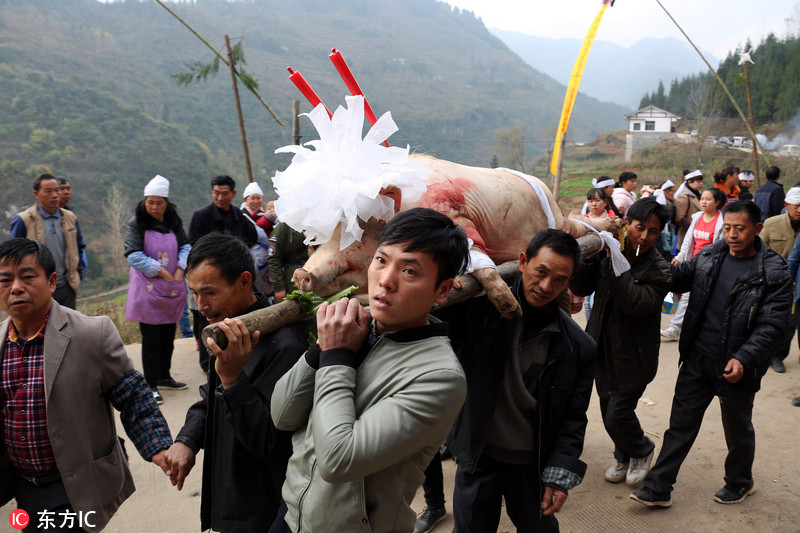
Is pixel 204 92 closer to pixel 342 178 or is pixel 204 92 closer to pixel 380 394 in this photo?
pixel 342 178

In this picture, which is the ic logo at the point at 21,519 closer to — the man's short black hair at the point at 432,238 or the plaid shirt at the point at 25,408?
the plaid shirt at the point at 25,408

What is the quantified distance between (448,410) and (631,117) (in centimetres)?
5020

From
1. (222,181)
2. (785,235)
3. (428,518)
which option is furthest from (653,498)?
(222,181)

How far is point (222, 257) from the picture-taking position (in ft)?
7.06

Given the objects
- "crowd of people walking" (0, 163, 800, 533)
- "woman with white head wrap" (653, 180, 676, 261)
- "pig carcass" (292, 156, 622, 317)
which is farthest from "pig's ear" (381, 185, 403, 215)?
"woman with white head wrap" (653, 180, 676, 261)

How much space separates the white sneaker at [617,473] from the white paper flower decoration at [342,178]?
291cm

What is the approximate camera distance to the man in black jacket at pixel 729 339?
11.1ft

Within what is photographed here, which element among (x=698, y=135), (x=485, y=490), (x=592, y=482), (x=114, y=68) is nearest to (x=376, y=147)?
(x=485, y=490)

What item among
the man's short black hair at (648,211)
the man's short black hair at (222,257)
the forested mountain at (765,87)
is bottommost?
the man's short black hair at (222,257)

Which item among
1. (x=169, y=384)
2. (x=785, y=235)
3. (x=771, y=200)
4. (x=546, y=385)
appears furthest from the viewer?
(x=771, y=200)

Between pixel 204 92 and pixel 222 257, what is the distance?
6364 cm

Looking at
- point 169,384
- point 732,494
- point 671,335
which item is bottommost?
point 169,384

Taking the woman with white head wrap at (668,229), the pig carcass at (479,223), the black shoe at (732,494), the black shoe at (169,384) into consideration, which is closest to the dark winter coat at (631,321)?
the pig carcass at (479,223)

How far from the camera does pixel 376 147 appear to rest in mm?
2182
